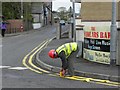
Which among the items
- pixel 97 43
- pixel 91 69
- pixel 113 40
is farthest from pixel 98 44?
pixel 91 69

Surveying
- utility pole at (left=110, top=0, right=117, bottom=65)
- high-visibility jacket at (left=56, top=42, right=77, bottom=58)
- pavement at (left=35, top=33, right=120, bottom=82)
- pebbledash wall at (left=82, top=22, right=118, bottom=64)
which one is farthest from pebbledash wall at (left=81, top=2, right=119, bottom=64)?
high-visibility jacket at (left=56, top=42, right=77, bottom=58)

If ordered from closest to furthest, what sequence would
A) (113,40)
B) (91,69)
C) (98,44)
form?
(91,69)
(113,40)
(98,44)

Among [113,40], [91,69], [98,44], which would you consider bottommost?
[91,69]

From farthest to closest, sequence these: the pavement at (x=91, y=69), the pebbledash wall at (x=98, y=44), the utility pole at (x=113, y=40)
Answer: the pebbledash wall at (x=98, y=44), the utility pole at (x=113, y=40), the pavement at (x=91, y=69)

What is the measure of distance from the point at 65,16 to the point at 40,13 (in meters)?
49.8

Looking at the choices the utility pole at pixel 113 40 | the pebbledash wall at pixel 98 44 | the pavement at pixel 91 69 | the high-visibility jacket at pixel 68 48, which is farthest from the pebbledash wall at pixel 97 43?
the high-visibility jacket at pixel 68 48

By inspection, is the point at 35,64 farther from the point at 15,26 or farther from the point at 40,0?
the point at 40,0

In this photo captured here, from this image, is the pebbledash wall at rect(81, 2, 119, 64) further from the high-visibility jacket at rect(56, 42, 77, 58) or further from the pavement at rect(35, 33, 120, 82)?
the high-visibility jacket at rect(56, 42, 77, 58)

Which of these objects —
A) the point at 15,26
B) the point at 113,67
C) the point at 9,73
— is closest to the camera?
the point at 9,73

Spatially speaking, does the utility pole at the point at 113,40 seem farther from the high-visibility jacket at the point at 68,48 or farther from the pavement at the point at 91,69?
the high-visibility jacket at the point at 68,48

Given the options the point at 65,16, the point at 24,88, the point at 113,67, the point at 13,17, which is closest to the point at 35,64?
the point at 113,67

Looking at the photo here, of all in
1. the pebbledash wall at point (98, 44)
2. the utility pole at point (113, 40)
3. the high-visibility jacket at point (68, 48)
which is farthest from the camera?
the pebbledash wall at point (98, 44)

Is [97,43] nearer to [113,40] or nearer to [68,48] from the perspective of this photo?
[113,40]

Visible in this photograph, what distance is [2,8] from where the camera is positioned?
54.2 m
